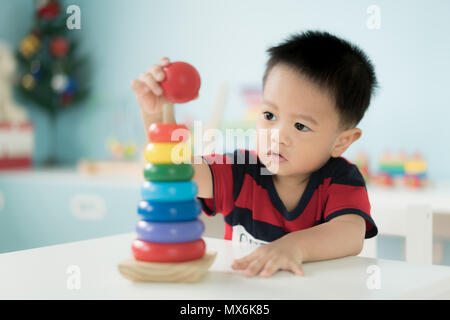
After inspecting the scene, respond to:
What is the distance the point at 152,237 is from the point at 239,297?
11cm

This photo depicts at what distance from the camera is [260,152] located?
837mm

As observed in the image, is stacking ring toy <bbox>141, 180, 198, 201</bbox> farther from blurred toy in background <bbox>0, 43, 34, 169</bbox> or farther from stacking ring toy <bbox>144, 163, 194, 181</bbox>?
blurred toy in background <bbox>0, 43, 34, 169</bbox>

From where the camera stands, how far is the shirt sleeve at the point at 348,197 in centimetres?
77

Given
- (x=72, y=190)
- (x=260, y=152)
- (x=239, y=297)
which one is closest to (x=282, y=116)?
(x=260, y=152)

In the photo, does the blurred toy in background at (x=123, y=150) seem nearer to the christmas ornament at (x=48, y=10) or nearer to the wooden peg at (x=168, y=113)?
the christmas ornament at (x=48, y=10)

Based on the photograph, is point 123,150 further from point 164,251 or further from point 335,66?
point 164,251

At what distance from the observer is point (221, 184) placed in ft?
3.00

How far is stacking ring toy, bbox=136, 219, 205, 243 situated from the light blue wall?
1495mm

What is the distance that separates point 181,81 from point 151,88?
4cm

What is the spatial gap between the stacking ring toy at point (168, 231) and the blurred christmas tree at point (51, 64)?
2.25 m

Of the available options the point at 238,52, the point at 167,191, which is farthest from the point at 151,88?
the point at 238,52

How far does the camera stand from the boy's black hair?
0.83 metres

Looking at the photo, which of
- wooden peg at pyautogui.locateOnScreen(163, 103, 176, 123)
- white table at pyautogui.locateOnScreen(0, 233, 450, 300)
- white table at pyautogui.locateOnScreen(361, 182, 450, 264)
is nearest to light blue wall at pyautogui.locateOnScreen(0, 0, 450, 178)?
white table at pyautogui.locateOnScreen(361, 182, 450, 264)
